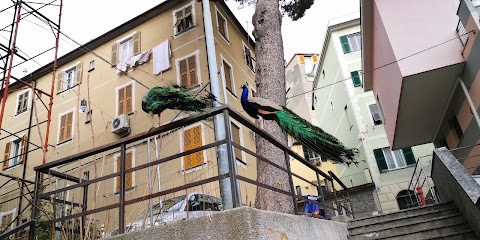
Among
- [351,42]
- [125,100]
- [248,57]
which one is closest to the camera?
[125,100]

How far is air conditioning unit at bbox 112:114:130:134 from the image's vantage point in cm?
1425

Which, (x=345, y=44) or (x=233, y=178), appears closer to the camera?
(x=233, y=178)

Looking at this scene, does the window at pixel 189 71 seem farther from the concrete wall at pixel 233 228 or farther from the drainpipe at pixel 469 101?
the concrete wall at pixel 233 228

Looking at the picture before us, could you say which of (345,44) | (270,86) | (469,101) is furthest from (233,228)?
(345,44)

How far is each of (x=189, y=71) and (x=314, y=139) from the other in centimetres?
951

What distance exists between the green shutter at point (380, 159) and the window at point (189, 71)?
36.9ft

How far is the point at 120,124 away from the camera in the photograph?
46.8ft

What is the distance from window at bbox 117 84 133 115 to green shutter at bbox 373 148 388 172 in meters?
12.8

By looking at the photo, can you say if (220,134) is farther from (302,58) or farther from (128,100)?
(302,58)

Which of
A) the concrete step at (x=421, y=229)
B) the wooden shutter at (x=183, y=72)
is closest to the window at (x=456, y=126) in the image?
the concrete step at (x=421, y=229)

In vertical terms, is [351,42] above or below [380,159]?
above

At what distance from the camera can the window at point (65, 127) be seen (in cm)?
1666

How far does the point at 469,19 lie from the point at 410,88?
200cm

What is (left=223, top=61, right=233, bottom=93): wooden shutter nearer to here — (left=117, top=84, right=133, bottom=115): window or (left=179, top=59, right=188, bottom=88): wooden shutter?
(left=179, top=59, right=188, bottom=88): wooden shutter
